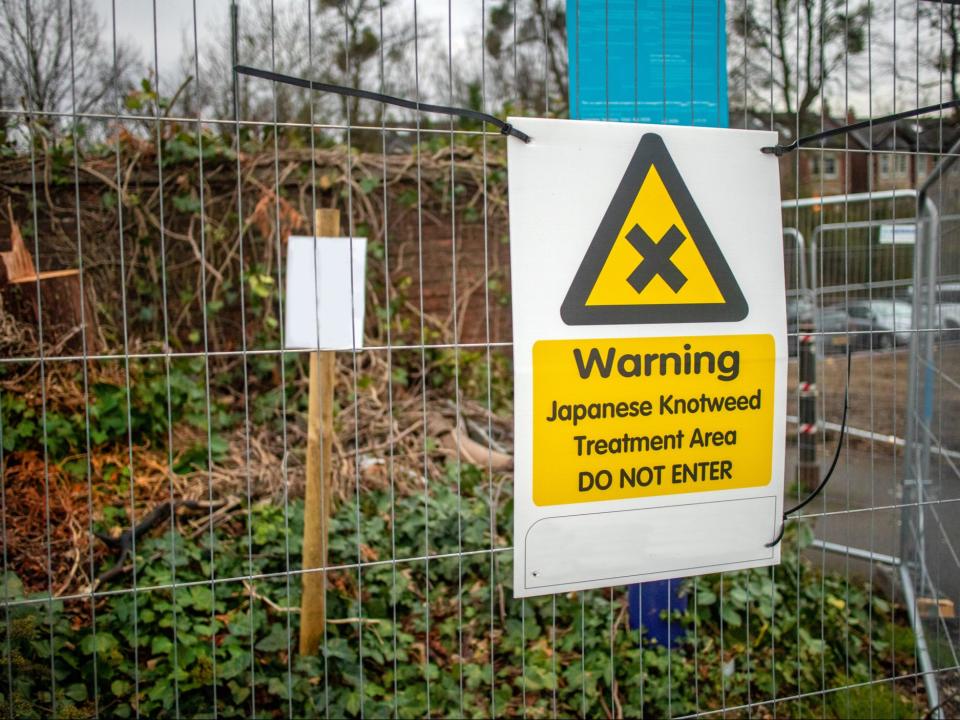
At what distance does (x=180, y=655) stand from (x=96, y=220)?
9.27ft

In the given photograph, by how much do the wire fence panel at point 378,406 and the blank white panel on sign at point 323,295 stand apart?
0.56 ft

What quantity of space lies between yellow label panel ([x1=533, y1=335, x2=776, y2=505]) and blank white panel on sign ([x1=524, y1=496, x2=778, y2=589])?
6 centimetres

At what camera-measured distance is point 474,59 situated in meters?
5.88

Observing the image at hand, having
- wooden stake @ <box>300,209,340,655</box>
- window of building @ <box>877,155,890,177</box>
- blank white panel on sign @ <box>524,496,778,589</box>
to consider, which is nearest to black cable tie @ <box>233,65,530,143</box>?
wooden stake @ <box>300,209,340,655</box>

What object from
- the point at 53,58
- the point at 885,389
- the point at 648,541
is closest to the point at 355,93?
the point at 648,541

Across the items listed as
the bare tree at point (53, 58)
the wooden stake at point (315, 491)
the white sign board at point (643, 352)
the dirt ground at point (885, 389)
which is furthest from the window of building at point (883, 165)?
the bare tree at point (53, 58)

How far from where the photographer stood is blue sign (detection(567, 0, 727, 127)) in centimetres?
232

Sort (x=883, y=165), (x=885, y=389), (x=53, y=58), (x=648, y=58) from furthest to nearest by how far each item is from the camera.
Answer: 1. (x=885, y=389)
2. (x=883, y=165)
3. (x=53, y=58)
4. (x=648, y=58)

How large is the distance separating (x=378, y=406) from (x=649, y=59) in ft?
9.45

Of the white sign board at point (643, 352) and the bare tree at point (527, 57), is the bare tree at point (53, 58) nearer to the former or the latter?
the white sign board at point (643, 352)

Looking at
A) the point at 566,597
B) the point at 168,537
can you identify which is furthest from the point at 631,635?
the point at 168,537

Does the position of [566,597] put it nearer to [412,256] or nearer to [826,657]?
[826,657]

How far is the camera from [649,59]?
239 cm

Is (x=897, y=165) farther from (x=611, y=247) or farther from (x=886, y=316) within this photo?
(x=886, y=316)
